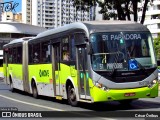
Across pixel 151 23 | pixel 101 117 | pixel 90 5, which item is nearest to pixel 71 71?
pixel 101 117

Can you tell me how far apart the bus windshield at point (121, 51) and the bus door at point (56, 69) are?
3.25 metres

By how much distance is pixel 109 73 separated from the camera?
13.8 m

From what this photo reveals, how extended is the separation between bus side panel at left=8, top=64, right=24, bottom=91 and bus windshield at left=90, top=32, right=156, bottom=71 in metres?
9.74

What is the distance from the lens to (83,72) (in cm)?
1464

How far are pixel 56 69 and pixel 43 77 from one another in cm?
198

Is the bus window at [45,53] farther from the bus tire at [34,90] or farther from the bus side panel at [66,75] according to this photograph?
the bus tire at [34,90]

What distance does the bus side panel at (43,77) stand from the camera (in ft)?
59.5

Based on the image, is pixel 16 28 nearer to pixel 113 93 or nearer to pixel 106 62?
pixel 106 62

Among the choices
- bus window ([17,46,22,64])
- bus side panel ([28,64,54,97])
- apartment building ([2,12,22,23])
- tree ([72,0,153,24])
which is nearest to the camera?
bus side panel ([28,64,54,97])

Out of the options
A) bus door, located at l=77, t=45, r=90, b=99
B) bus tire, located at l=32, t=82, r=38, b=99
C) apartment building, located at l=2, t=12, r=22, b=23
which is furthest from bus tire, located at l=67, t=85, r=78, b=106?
apartment building, located at l=2, t=12, r=22, b=23

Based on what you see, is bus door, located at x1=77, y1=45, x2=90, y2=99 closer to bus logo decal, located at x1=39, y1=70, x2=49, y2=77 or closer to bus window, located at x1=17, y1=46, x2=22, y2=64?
bus logo decal, located at x1=39, y1=70, x2=49, y2=77

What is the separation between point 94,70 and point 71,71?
6.18ft

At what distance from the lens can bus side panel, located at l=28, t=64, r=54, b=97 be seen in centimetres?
1812

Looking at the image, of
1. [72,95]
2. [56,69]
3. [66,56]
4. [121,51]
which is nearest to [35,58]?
[56,69]
